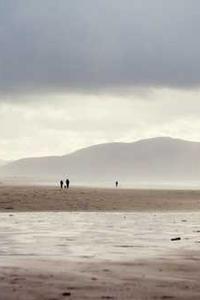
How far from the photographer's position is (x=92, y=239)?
79.2 ft

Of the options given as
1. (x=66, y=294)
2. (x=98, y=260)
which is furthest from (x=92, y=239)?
(x=66, y=294)

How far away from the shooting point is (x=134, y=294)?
514 inches

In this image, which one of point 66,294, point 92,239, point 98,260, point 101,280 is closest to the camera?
point 66,294

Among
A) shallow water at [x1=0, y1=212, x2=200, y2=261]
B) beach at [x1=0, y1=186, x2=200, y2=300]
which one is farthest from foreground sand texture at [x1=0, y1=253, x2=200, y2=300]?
shallow water at [x1=0, y1=212, x2=200, y2=261]

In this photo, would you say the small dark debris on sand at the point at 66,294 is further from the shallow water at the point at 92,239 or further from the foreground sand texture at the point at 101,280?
the shallow water at the point at 92,239

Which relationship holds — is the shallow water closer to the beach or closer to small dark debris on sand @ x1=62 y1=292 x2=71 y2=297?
the beach

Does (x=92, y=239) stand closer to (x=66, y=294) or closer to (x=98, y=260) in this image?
(x=98, y=260)

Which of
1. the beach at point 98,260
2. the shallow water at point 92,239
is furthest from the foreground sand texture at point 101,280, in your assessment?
the shallow water at point 92,239

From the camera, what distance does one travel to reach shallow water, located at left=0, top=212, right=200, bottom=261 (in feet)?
64.5

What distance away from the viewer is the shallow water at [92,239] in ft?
64.5

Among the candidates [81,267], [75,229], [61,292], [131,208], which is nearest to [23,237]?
[75,229]

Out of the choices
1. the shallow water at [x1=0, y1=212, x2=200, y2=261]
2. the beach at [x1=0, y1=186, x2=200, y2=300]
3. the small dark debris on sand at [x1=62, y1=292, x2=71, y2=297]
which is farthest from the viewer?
the shallow water at [x1=0, y1=212, x2=200, y2=261]

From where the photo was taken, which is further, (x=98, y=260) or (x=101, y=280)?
(x=98, y=260)

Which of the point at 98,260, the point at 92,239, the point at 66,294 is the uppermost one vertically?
the point at 92,239
